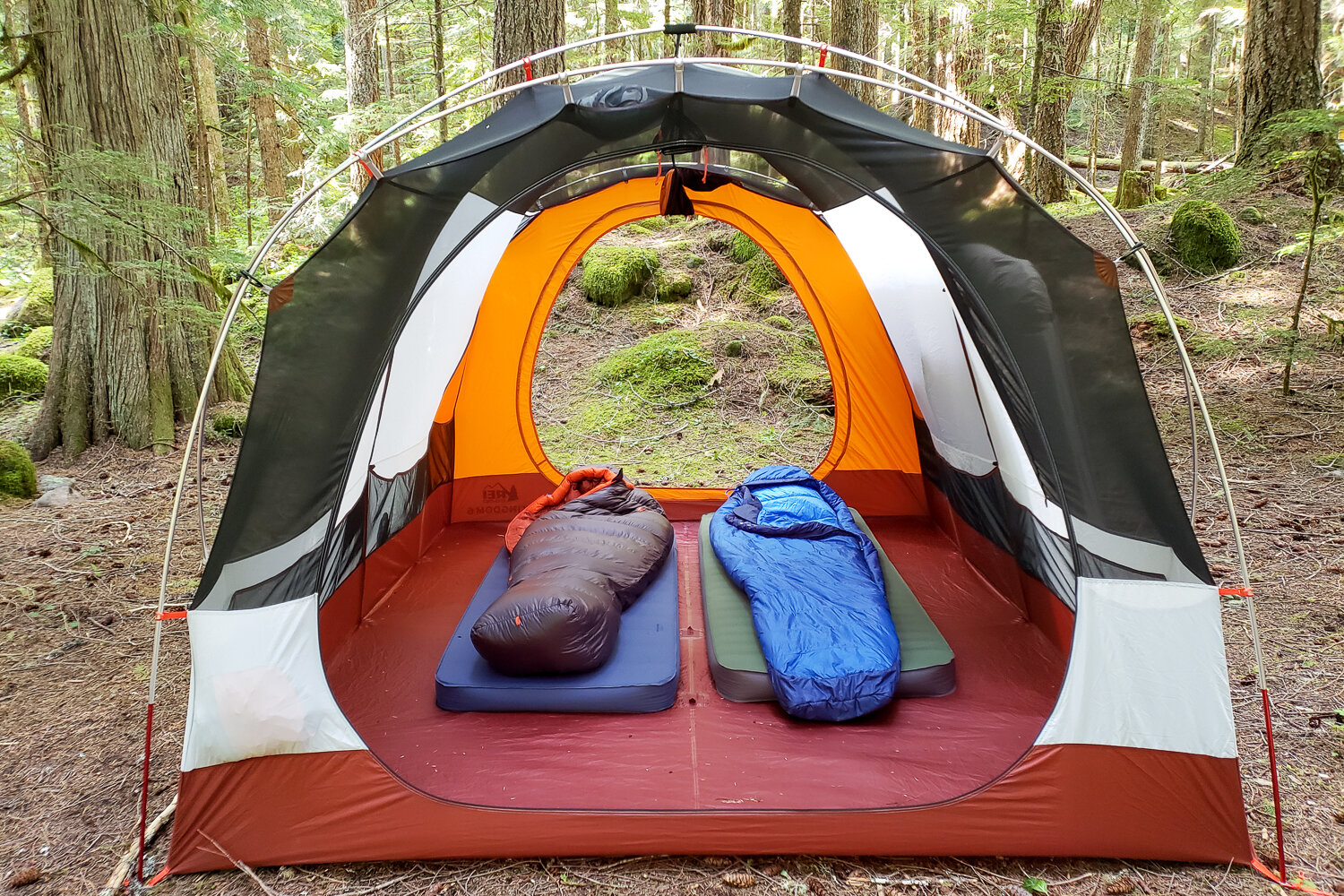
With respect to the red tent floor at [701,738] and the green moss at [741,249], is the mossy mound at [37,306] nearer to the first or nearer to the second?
the green moss at [741,249]

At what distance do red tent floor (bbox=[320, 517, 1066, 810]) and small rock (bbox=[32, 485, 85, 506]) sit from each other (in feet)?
7.69

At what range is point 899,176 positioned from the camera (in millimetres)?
2297

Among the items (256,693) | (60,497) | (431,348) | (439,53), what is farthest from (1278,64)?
(60,497)

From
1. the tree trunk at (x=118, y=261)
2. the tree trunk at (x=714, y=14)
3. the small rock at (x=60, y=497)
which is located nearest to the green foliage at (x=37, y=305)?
the tree trunk at (x=118, y=261)

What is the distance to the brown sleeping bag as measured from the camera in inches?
106

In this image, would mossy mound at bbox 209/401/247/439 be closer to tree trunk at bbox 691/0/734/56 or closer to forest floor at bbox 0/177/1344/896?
forest floor at bbox 0/177/1344/896

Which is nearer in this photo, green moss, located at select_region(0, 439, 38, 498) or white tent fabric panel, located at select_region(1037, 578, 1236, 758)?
white tent fabric panel, located at select_region(1037, 578, 1236, 758)

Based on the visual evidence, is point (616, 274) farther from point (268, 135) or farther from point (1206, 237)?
point (268, 135)

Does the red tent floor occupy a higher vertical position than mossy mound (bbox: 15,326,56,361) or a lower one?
lower

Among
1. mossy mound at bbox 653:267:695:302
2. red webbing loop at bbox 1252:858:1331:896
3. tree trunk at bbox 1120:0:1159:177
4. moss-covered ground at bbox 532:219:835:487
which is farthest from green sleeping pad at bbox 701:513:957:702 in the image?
tree trunk at bbox 1120:0:1159:177

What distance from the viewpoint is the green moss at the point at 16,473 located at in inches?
169

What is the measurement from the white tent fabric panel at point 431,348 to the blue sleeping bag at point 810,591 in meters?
1.55

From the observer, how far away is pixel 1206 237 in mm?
6086

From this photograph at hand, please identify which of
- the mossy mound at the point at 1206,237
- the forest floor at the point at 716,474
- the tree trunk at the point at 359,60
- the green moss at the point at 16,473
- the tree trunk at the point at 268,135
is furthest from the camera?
the tree trunk at the point at 268,135
